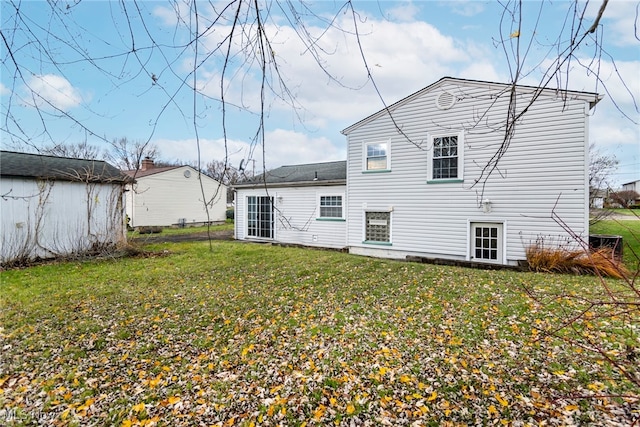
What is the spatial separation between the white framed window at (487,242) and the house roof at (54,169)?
36.1ft

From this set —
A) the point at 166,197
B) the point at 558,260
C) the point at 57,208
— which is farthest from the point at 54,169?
the point at 558,260

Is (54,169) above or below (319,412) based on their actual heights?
above

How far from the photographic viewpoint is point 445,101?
9.03 meters

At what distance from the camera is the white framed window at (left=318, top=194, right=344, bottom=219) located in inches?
457

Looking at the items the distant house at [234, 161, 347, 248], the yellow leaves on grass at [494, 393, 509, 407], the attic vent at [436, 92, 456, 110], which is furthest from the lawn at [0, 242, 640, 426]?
the distant house at [234, 161, 347, 248]

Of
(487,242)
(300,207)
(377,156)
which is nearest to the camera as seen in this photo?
(487,242)

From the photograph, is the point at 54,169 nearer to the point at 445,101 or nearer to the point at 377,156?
the point at 377,156

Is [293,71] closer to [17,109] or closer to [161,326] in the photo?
[17,109]

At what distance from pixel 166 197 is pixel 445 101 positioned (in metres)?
18.2

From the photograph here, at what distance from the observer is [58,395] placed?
9.43 ft

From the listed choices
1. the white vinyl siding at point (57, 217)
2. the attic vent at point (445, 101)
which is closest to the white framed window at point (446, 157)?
the attic vent at point (445, 101)

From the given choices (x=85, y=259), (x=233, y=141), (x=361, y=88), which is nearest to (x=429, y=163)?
(x=361, y=88)

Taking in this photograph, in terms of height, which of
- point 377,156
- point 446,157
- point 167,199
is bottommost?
point 167,199

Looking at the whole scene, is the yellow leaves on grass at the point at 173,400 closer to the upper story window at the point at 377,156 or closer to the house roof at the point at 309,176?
the house roof at the point at 309,176
